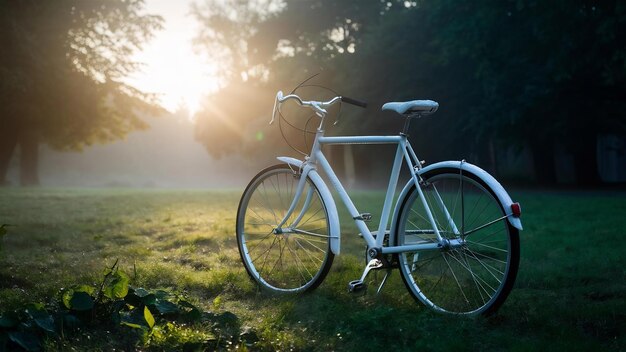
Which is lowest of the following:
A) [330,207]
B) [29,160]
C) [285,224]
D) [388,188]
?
[285,224]

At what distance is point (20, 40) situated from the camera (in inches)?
760

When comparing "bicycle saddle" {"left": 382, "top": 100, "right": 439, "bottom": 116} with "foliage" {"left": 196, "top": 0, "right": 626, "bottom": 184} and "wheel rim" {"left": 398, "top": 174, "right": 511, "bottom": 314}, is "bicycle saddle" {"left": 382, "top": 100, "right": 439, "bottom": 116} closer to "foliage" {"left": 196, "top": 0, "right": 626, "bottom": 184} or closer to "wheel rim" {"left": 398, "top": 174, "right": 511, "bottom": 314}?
"wheel rim" {"left": 398, "top": 174, "right": 511, "bottom": 314}

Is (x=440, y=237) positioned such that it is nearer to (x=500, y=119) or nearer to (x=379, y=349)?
(x=379, y=349)

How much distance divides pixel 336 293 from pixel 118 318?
1.62m

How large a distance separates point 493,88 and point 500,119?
1.01m

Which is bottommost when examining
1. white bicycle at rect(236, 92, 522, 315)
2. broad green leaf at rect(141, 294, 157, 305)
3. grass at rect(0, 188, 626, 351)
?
grass at rect(0, 188, 626, 351)

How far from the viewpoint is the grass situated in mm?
3205

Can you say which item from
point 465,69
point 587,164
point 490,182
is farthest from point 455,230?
point 465,69

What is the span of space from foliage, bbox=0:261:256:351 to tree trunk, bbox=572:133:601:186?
20640 mm

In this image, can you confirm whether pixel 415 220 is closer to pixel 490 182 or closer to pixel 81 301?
pixel 490 182

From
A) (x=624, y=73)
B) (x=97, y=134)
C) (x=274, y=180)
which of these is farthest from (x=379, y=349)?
(x=97, y=134)

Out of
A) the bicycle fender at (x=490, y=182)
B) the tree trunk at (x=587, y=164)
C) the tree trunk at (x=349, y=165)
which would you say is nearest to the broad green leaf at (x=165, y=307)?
the bicycle fender at (x=490, y=182)

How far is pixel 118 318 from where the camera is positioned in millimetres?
3355

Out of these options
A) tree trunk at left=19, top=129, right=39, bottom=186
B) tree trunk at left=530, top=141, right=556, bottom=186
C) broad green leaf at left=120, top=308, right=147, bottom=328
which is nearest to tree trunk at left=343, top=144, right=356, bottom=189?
tree trunk at left=530, top=141, right=556, bottom=186
